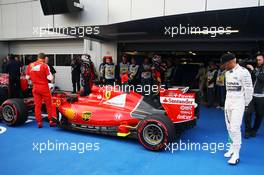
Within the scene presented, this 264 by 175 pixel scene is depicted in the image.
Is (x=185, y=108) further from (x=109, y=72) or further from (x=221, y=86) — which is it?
(x=109, y=72)

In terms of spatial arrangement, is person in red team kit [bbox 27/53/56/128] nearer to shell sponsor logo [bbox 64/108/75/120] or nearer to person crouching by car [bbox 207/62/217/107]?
shell sponsor logo [bbox 64/108/75/120]

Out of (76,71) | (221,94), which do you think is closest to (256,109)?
(221,94)

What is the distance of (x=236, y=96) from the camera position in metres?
3.96

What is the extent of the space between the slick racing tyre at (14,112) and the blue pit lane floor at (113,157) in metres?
0.41

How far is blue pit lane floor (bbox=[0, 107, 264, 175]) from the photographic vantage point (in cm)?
375

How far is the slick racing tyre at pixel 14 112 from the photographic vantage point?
586 centimetres

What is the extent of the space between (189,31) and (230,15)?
8.30 ft

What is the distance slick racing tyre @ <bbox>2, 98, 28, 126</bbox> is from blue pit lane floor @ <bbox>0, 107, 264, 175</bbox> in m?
0.41

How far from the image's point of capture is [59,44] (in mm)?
12844

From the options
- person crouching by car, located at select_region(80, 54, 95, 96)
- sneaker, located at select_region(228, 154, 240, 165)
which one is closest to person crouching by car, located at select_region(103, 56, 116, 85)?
person crouching by car, located at select_region(80, 54, 95, 96)

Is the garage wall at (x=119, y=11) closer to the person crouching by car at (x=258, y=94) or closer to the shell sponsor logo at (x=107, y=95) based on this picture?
the shell sponsor logo at (x=107, y=95)

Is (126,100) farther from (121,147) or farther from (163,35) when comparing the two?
(163,35)

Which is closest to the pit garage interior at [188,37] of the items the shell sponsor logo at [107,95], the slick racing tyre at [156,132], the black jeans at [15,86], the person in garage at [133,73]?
the person in garage at [133,73]

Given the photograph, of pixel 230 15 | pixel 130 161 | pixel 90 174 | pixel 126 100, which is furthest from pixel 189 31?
pixel 90 174
